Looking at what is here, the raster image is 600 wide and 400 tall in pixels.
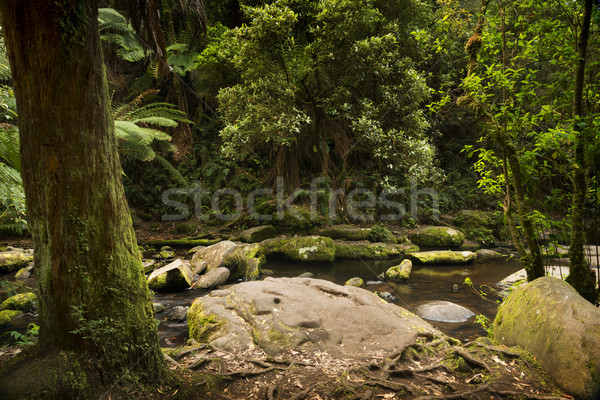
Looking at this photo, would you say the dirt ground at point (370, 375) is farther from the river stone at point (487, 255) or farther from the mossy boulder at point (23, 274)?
the river stone at point (487, 255)

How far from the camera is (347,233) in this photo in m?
10.4

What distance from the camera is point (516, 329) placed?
310 cm

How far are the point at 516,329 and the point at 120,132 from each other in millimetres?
8373

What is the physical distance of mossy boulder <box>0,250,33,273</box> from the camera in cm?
714

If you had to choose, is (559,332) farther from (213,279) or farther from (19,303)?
(19,303)

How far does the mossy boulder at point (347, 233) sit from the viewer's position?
1037cm

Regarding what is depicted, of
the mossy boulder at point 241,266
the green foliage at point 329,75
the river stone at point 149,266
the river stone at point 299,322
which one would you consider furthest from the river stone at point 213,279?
the green foliage at point 329,75

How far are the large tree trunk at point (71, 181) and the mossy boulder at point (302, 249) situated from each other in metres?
7.11

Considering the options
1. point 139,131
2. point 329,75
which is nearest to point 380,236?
point 329,75

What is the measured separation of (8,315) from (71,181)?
4.52 meters

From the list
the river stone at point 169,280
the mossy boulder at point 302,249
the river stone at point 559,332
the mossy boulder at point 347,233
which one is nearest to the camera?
the river stone at point 559,332

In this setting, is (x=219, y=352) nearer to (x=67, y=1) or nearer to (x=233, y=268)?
(x=67, y=1)

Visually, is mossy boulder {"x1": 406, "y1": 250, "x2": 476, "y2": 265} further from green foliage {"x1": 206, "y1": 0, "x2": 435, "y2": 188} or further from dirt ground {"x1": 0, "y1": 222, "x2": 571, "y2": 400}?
dirt ground {"x1": 0, "y1": 222, "x2": 571, "y2": 400}

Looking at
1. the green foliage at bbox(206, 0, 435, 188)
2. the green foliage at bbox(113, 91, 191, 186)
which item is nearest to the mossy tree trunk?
the green foliage at bbox(206, 0, 435, 188)
